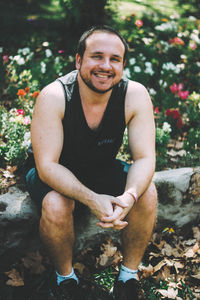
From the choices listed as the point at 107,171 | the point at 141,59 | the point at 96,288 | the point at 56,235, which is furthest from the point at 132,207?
the point at 141,59

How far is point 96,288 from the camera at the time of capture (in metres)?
2.44

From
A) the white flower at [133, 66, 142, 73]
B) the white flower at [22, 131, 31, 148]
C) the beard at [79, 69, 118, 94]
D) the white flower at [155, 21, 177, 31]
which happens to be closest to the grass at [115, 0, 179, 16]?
the white flower at [155, 21, 177, 31]

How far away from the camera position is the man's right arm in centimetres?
206

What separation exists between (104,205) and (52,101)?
2.52 feet

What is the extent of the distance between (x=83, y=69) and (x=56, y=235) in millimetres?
1141

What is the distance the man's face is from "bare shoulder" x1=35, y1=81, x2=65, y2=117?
8.1 inches

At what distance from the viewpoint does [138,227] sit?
2.27 m

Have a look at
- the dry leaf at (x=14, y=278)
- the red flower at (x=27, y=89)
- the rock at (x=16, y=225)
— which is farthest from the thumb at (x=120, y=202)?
the red flower at (x=27, y=89)

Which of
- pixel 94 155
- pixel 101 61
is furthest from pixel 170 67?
pixel 94 155

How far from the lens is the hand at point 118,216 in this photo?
203cm

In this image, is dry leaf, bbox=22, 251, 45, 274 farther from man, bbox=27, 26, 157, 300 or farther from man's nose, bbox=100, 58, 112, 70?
man's nose, bbox=100, 58, 112, 70

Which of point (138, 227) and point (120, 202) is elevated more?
point (120, 202)

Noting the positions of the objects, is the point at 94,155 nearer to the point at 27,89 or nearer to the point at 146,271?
the point at 146,271

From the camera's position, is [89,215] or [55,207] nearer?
[55,207]
